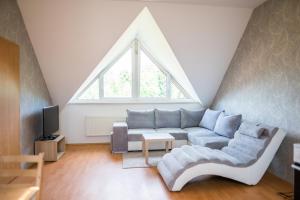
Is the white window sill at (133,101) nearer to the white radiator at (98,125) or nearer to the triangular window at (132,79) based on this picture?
the triangular window at (132,79)

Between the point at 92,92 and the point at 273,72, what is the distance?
4064mm

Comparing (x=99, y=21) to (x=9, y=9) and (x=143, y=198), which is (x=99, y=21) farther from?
(x=143, y=198)

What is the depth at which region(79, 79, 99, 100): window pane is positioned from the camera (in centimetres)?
590

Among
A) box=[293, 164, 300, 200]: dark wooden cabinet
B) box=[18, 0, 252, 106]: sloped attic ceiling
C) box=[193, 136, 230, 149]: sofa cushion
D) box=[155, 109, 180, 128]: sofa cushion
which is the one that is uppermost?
box=[18, 0, 252, 106]: sloped attic ceiling

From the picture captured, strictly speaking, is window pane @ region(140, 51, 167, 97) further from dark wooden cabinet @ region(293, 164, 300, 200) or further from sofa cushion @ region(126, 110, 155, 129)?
dark wooden cabinet @ region(293, 164, 300, 200)

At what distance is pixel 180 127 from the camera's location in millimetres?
5605

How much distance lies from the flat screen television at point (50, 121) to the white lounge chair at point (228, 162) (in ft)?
7.59

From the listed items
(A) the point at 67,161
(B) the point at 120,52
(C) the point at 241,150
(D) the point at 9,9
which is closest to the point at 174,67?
(B) the point at 120,52

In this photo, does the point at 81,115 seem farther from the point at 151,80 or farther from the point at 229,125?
the point at 229,125

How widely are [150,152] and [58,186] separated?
2.17 m

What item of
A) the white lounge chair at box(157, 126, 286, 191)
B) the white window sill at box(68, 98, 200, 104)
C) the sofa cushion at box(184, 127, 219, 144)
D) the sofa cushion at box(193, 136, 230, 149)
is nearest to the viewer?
the white lounge chair at box(157, 126, 286, 191)

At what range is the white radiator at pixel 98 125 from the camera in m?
5.67

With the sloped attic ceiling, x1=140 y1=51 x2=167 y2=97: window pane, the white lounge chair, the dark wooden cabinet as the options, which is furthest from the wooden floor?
x1=140 y1=51 x2=167 y2=97: window pane

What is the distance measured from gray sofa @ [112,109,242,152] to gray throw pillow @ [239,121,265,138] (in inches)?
20.5
